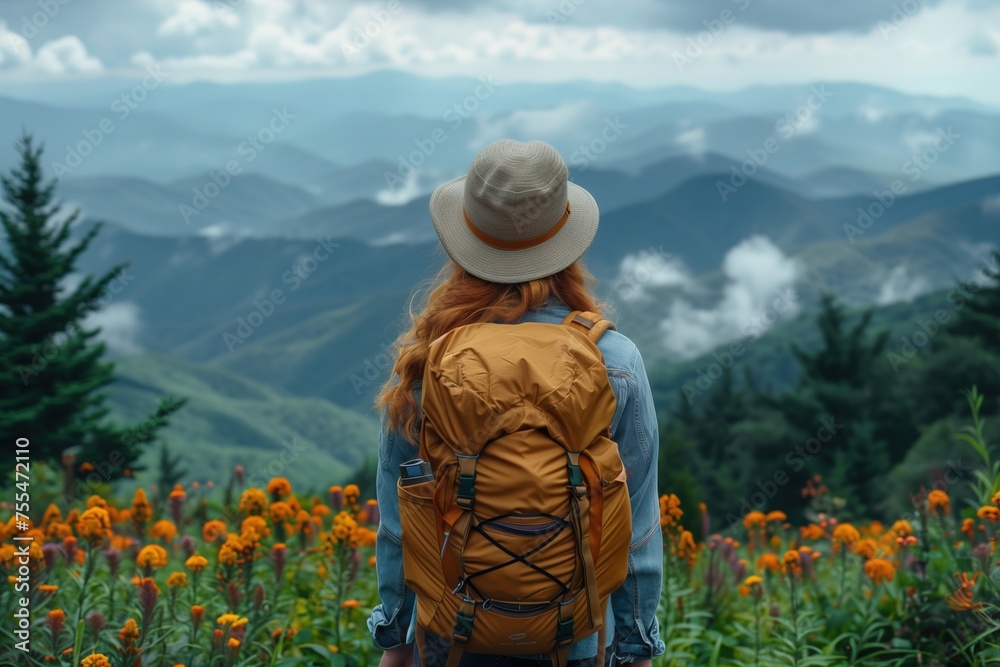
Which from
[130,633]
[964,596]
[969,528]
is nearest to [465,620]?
[130,633]

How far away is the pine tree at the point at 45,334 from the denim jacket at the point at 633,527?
1375cm

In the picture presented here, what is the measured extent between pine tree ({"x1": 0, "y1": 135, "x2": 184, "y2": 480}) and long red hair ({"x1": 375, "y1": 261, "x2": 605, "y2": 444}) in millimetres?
13974

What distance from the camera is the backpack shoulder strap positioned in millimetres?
2014

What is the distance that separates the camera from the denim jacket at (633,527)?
2072 mm

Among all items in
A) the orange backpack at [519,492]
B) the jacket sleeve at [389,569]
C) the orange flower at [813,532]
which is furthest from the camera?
the orange flower at [813,532]

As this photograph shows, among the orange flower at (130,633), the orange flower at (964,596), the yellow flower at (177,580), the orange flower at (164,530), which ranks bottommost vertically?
the orange flower at (164,530)

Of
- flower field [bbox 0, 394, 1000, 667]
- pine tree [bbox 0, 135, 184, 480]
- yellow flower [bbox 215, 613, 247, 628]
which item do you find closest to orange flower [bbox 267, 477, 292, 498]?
flower field [bbox 0, 394, 1000, 667]

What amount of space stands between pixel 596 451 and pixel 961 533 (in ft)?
9.84

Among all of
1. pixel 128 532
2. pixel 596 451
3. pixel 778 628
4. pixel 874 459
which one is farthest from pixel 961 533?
pixel 874 459

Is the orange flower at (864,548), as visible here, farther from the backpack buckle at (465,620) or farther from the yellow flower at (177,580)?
the yellow flower at (177,580)

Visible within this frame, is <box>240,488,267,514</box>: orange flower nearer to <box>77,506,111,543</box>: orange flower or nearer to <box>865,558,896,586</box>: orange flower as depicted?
<box>77,506,111,543</box>: orange flower

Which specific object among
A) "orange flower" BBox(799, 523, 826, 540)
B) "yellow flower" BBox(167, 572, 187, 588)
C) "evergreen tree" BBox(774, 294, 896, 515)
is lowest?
"evergreen tree" BBox(774, 294, 896, 515)

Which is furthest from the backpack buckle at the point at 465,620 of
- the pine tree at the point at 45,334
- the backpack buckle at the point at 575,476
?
the pine tree at the point at 45,334

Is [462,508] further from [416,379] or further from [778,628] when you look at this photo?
[778,628]
